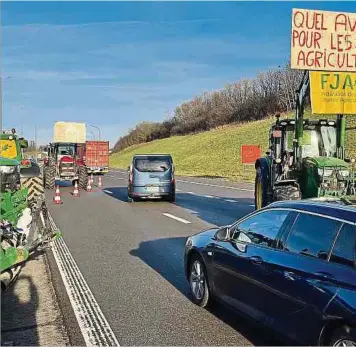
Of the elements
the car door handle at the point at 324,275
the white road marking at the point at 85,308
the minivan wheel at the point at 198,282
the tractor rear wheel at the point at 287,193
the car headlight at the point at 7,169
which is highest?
the car headlight at the point at 7,169

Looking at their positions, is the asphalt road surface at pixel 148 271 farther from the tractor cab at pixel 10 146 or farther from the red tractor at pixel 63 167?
the red tractor at pixel 63 167

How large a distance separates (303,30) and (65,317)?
391 inches

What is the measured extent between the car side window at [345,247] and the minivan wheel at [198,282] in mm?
2237

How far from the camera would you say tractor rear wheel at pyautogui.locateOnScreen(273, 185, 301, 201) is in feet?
38.3

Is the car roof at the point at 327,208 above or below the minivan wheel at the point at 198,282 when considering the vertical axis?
above

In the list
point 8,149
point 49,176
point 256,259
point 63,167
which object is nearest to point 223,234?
point 256,259

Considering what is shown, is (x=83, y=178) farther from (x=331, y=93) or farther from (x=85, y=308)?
(x=85, y=308)

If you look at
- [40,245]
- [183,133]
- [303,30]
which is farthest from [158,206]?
[183,133]

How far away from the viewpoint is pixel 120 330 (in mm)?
5387

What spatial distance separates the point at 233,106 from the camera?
290 feet

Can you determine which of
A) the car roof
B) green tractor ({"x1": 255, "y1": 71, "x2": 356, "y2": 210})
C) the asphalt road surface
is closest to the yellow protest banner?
green tractor ({"x1": 255, "y1": 71, "x2": 356, "y2": 210})

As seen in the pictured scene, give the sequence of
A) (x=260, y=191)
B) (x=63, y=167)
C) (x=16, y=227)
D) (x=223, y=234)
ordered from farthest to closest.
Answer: (x=63, y=167) → (x=260, y=191) → (x=16, y=227) → (x=223, y=234)

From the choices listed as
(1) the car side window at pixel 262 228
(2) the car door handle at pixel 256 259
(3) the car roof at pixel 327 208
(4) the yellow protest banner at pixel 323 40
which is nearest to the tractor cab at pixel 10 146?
(4) the yellow protest banner at pixel 323 40

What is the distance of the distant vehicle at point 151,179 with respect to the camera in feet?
64.6
